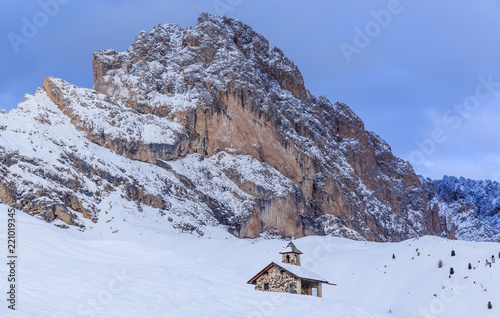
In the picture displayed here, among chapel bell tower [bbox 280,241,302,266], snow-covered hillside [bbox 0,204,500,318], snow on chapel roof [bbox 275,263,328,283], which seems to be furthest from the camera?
chapel bell tower [bbox 280,241,302,266]

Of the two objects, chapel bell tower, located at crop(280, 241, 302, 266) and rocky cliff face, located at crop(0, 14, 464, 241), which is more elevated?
rocky cliff face, located at crop(0, 14, 464, 241)

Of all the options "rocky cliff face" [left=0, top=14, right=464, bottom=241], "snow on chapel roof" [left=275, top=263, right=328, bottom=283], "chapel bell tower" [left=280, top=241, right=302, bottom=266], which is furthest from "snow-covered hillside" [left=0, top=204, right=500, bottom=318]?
"rocky cliff face" [left=0, top=14, right=464, bottom=241]

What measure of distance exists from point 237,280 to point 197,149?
8309cm

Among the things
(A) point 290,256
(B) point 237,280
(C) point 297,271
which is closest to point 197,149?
(B) point 237,280

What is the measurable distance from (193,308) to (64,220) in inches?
2250

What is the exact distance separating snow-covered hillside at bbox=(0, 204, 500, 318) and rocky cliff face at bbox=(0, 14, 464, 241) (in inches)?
1330

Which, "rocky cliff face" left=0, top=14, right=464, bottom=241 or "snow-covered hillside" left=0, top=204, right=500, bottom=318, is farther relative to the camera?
"rocky cliff face" left=0, top=14, right=464, bottom=241

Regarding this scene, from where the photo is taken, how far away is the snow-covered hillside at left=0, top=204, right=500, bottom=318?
95.6 ft

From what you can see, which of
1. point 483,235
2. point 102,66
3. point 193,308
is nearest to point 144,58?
point 102,66

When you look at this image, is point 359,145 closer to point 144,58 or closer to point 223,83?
point 223,83

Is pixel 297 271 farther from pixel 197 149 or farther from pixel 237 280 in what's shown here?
pixel 197 149

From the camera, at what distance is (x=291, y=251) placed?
4325 centimetres

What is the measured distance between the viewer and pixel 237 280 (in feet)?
143

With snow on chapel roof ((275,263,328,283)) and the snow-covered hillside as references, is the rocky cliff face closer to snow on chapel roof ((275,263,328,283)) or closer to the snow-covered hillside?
the snow-covered hillside
